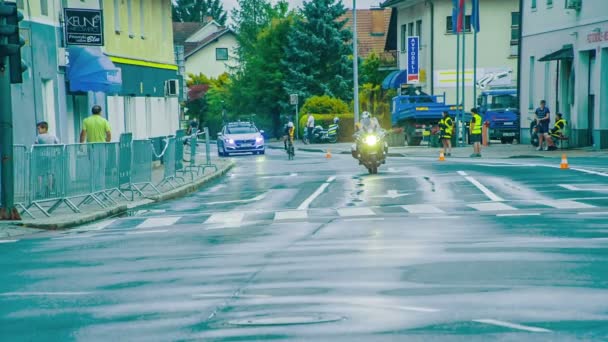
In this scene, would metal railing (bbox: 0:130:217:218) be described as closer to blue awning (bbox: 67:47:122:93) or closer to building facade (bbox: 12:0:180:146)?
building facade (bbox: 12:0:180:146)

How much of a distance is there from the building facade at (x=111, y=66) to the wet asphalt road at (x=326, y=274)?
8.21m

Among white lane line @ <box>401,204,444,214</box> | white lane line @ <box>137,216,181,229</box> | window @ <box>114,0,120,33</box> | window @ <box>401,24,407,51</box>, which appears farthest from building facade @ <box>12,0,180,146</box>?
window @ <box>401,24,407,51</box>

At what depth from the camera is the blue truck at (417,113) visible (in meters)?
52.0

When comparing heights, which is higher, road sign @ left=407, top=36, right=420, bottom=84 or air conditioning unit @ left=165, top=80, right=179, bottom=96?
road sign @ left=407, top=36, right=420, bottom=84

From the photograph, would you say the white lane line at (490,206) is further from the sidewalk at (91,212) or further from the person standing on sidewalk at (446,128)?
the person standing on sidewalk at (446,128)

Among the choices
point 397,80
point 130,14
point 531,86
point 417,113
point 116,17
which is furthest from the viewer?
point 397,80

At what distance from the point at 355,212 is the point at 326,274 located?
769 cm

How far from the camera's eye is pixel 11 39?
55.4ft

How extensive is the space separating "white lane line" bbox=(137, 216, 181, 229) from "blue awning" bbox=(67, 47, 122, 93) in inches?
487

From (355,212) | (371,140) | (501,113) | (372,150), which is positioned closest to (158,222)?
(355,212)

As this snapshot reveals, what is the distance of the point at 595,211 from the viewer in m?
16.5

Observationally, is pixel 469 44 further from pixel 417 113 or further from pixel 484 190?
pixel 484 190

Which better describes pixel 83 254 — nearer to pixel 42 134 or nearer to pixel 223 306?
pixel 223 306

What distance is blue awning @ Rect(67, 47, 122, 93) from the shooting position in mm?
30062
